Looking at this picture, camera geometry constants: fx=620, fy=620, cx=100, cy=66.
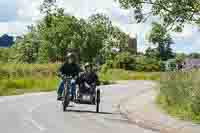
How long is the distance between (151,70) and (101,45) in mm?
12643

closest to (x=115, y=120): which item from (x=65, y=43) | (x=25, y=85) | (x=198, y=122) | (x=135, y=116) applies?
(x=135, y=116)

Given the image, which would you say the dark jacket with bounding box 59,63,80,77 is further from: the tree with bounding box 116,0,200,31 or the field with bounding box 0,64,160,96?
the field with bounding box 0,64,160,96

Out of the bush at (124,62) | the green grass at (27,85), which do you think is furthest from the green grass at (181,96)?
the bush at (124,62)

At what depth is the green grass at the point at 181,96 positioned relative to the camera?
62.4 ft

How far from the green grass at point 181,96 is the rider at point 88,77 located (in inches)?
108

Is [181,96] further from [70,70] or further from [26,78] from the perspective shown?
[26,78]

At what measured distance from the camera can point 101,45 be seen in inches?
3979

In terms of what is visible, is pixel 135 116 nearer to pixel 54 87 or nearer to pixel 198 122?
pixel 198 122

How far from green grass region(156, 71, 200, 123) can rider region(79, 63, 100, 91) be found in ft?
8.99

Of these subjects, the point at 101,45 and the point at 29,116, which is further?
the point at 101,45

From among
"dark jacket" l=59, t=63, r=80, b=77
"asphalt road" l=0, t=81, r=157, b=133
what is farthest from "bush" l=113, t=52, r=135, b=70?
"dark jacket" l=59, t=63, r=80, b=77

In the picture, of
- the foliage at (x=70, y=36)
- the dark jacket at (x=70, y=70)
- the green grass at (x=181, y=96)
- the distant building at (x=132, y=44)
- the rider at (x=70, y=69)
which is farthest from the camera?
the distant building at (x=132, y=44)

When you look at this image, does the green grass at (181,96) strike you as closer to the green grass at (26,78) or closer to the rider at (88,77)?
the rider at (88,77)

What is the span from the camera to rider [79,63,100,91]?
22.0 m
